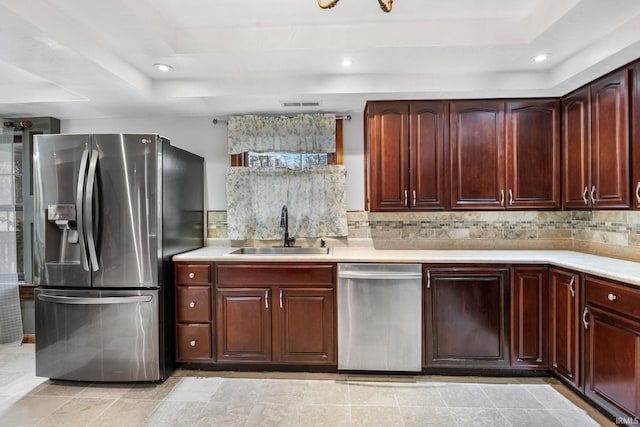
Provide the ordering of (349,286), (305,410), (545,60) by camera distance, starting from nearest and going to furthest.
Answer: (305,410) → (545,60) → (349,286)

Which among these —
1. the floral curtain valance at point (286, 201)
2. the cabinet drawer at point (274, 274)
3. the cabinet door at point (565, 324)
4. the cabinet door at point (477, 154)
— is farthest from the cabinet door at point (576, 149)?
the cabinet drawer at point (274, 274)

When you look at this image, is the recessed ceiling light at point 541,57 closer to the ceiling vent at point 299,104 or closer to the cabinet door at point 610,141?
the cabinet door at point 610,141

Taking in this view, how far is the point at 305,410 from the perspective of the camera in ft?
7.25

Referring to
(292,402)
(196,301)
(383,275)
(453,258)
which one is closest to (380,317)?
(383,275)

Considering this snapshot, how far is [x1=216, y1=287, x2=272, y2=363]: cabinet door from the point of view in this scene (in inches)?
105

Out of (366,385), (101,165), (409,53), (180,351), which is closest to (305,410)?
(366,385)

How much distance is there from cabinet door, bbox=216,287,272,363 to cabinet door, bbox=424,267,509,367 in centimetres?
126

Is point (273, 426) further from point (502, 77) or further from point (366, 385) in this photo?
point (502, 77)

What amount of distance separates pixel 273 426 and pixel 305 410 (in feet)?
0.80

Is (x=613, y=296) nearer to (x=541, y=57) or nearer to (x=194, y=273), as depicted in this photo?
(x=541, y=57)

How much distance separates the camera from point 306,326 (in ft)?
8.67

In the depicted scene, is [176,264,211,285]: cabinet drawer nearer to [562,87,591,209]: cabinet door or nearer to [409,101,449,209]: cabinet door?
→ [409,101,449,209]: cabinet door

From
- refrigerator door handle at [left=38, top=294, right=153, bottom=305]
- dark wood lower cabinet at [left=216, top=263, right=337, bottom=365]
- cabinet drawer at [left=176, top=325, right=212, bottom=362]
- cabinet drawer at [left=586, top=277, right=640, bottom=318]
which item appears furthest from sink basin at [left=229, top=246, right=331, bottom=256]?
cabinet drawer at [left=586, top=277, right=640, bottom=318]

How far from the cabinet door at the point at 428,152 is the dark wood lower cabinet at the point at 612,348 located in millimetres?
1192
